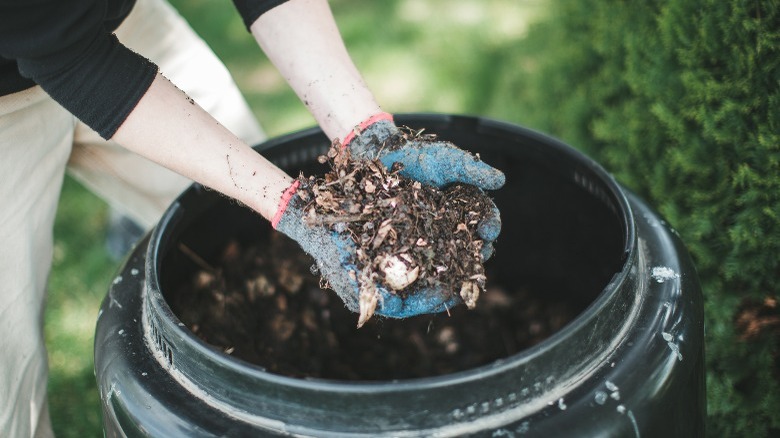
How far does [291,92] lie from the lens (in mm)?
3729

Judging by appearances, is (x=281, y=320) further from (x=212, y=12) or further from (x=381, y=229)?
(x=212, y=12)

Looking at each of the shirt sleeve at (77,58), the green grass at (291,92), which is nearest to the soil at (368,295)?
the shirt sleeve at (77,58)

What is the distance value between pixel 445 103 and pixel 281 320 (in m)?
1.90

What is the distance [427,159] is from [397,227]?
18 cm

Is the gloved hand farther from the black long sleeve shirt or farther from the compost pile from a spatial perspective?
the black long sleeve shirt

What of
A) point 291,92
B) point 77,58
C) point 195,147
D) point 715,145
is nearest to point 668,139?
point 715,145

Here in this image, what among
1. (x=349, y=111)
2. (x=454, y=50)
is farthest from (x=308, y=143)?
(x=454, y=50)

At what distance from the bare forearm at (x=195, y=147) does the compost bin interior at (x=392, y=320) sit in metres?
0.21

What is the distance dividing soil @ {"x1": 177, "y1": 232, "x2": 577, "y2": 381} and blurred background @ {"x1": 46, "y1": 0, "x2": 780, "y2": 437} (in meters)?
0.46

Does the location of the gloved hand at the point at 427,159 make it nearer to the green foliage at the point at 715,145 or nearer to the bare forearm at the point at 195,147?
the bare forearm at the point at 195,147

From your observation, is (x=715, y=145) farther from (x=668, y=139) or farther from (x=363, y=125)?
(x=363, y=125)

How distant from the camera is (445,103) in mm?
3441

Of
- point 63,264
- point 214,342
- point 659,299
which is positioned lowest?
point 63,264

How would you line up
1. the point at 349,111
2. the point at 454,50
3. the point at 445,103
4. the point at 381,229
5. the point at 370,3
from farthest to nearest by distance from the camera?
the point at 370,3 → the point at 454,50 → the point at 445,103 → the point at 349,111 → the point at 381,229
